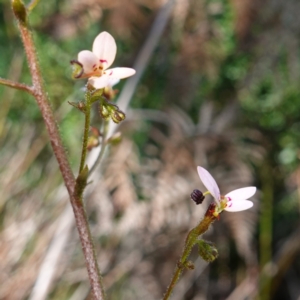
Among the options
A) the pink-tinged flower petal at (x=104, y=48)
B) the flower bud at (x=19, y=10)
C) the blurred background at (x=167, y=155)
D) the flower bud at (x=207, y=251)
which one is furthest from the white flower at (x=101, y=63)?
the blurred background at (x=167, y=155)

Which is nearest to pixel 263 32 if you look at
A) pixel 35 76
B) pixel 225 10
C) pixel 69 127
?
pixel 225 10

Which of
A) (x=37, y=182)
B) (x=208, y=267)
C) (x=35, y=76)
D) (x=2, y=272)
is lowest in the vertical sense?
(x=35, y=76)

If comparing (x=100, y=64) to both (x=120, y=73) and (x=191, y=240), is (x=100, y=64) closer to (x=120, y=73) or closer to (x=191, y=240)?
(x=120, y=73)

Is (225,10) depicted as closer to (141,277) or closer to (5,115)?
(5,115)

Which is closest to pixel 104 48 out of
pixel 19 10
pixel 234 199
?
pixel 19 10

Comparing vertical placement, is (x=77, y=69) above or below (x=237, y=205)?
above

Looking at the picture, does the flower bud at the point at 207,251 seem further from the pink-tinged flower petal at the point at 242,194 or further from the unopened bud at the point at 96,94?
the unopened bud at the point at 96,94

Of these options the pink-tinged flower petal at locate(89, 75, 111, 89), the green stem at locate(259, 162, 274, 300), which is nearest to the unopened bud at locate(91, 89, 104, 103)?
the pink-tinged flower petal at locate(89, 75, 111, 89)
